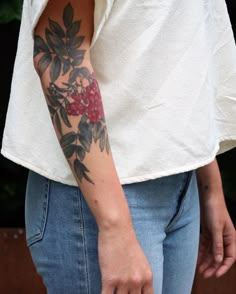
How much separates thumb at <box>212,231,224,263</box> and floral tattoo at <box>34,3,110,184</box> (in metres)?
0.48

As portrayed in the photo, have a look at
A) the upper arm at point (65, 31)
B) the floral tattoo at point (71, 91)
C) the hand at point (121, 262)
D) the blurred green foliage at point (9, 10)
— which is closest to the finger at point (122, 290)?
the hand at point (121, 262)

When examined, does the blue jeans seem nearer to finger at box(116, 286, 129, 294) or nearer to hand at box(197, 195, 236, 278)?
finger at box(116, 286, 129, 294)

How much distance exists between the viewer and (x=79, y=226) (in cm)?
100

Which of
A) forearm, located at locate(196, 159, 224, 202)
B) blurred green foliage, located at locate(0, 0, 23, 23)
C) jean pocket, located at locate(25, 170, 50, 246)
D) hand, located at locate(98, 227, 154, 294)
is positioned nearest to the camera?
hand, located at locate(98, 227, 154, 294)

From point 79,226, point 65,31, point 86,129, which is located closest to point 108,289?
point 79,226

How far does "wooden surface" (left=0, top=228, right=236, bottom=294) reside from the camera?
7.52 ft

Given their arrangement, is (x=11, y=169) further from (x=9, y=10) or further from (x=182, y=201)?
(x=182, y=201)

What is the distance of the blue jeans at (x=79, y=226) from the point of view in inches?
39.3

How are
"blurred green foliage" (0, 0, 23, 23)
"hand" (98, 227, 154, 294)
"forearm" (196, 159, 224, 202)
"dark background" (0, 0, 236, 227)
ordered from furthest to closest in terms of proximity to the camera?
1. "dark background" (0, 0, 236, 227)
2. "blurred green foliage" (0, 0, 23, 23)
3. "forearm" (196, 159, 224, 202)
4. "hand" (98, 227, 154, 294)

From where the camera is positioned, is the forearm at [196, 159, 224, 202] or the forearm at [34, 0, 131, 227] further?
the forearm at [196, 159, 224, 202]

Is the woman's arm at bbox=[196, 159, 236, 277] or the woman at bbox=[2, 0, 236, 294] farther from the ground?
the woman at bbox=[2, 0, 236, 294]

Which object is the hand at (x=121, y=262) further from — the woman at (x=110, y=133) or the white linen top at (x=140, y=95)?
the white linen top at (x=140, y=95)

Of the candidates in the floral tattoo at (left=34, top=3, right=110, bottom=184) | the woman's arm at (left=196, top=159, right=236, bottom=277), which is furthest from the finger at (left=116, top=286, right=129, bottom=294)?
the woman's arm at (left=196, top=159, right=236, bottom=277)

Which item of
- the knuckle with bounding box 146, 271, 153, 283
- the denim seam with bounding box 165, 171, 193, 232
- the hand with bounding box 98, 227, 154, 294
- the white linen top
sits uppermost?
the white linen top
